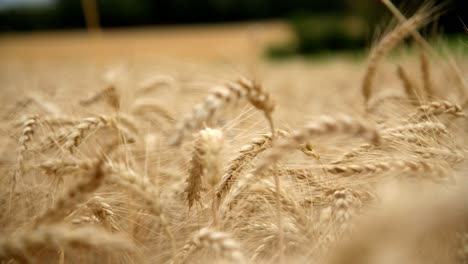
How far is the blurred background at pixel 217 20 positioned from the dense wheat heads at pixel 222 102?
1306 cm

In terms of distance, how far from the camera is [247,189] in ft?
3.23

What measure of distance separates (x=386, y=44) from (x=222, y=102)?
1068 millimetres

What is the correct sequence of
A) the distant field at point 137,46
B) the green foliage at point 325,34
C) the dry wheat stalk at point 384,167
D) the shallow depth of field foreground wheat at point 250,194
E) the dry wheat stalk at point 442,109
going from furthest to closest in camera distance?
1. the green foliage at point 325,34
2. the distant field at point 137,46
3. the dry wheat stalk at point 442,109
4. the dry wheat stalk at point 384,167
5. the shallow depth of field foreground wheat at point 250,194

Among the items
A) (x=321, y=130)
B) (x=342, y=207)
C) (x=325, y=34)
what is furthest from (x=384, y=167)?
(x=325, y=34)

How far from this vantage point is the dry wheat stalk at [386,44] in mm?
1487

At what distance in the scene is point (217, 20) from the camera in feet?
92.8

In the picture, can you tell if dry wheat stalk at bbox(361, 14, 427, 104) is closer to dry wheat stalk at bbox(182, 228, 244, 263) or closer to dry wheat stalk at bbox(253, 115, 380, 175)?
dry wheat stalk at bbox(253, 115, 380, 175)

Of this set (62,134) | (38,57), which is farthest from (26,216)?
(38,57)

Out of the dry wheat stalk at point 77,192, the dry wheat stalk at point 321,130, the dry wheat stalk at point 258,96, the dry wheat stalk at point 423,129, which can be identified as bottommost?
the dry wheat stalk at point 77,192

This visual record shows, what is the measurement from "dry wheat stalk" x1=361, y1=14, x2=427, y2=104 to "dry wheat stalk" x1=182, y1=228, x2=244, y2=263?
1185mm

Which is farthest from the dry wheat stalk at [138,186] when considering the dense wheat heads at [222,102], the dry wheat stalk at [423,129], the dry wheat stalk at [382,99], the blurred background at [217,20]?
the blurred background at [217,20]

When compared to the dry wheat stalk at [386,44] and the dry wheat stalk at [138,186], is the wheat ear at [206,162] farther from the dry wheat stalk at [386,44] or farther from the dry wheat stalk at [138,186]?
the dry wheat stalk at [386,44]

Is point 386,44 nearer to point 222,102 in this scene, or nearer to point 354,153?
point 354,153

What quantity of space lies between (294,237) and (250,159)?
0.26 metres
